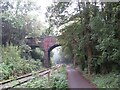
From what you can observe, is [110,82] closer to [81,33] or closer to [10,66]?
[81,33]

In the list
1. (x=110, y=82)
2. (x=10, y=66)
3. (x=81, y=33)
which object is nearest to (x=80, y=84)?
(x=110, y=82)

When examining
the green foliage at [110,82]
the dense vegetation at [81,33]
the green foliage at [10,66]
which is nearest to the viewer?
the green foliage at [110,82]

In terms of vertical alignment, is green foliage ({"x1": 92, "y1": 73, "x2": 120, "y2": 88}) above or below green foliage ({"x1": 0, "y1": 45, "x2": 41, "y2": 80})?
below

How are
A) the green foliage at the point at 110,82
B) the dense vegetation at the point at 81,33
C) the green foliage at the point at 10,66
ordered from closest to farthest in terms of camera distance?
1. the green foliage at the point at 110,82
2. the dense vegetation at the point at 81,33
3. the green foliage at the point at 10,66

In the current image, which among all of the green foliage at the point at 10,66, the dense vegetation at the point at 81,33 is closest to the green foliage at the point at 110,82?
the dense vegetation at the point at 81,33

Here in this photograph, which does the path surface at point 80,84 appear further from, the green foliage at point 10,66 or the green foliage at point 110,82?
the green foliage at point 10,66

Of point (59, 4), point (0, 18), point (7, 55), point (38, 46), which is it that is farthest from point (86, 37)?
point (38, 46)

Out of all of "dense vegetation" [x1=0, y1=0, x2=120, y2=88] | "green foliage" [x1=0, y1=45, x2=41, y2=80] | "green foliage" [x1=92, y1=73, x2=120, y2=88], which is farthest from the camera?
"green foliage" [x1=0, y1=45, x2=41, y2=80]

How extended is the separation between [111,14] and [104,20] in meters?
1.04

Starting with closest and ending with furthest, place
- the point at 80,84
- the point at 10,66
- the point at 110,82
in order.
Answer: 1. the point at 110,82
2. the point at 80,84
3. the point at 10,66

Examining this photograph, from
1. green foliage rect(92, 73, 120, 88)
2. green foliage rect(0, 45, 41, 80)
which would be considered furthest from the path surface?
green foliage rect(0, 45, 41, 80)

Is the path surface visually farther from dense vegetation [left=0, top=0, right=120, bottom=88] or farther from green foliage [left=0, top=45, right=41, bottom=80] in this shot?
green foliage [left=0, top=45, right=41, bottom=80]

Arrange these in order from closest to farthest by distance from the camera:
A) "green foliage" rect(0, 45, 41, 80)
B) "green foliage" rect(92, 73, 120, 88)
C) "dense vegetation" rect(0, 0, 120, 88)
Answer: "green foliage" rect(92, 73, 120, 88) → "dense vegetation" rect(0, 0, 120, 88) → "green foliage" rect(0, 45, 41, 80)

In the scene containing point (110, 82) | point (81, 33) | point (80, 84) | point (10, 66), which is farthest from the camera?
point (10, 66)
